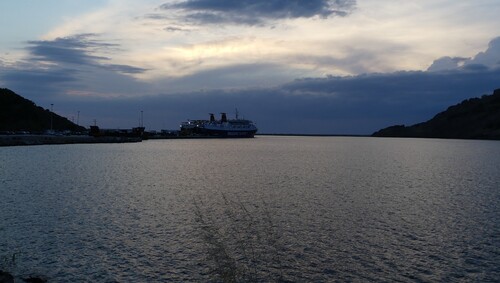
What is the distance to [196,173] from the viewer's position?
198ft

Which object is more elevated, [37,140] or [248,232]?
[37,140]

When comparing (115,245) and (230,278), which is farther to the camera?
(115,245)

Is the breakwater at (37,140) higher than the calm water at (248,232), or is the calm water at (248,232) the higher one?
the breakwater at (37,140)

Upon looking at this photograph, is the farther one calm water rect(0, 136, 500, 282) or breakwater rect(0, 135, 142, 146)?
breakwater rect(0, 135, 142, 146)

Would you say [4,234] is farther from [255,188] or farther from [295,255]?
[255,188]

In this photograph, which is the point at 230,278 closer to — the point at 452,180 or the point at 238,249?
the point at 238,249

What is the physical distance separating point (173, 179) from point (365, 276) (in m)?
36.8

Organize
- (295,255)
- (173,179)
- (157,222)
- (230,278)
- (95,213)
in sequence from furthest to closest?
(173,179) < (95,213) < (157,222) < (295,255) < (230,278)

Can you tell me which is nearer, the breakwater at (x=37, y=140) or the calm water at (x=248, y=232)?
the calm water at (x=248, y=232)

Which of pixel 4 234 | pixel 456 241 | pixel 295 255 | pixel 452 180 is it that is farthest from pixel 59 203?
pixel 452 180

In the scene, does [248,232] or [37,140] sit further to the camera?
[37,140]

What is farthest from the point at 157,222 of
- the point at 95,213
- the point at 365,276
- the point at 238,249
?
the point at 365,276

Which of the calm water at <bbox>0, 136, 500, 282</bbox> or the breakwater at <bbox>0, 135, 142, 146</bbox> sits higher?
the breakwater at <bbox>0, 135, 142, 146</bbox>

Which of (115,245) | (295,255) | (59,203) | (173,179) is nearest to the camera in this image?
(295,255)
